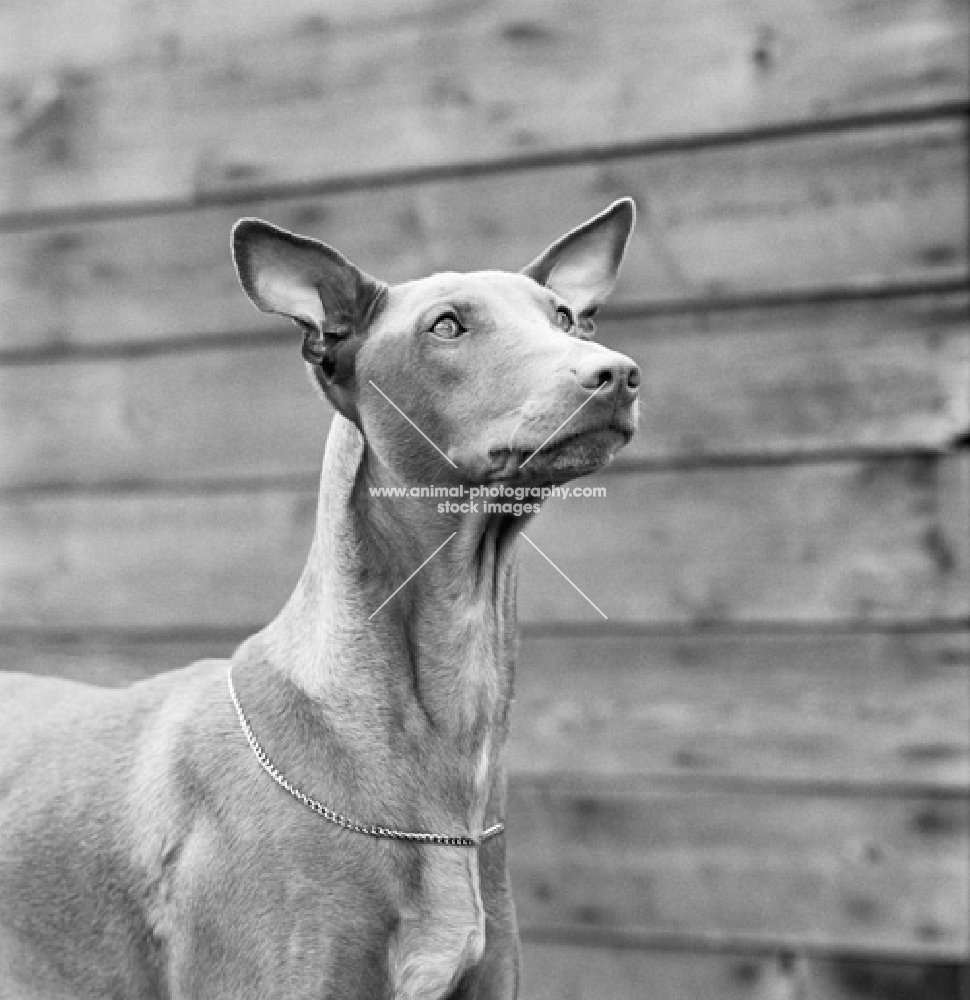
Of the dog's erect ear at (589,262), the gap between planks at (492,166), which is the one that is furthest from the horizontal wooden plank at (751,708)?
the dog's erect ear at (589,262)

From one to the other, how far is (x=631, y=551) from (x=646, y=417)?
14.1 inches

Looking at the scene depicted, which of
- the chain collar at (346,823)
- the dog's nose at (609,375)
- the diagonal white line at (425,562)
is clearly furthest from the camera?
the diagonal white line at (425,562)

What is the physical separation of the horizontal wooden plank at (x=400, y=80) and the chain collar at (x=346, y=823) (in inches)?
84.1

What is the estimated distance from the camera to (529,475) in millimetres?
1840

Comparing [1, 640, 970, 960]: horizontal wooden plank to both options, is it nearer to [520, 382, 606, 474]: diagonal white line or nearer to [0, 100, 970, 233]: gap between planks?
[0, 100, 970, 233]: gap between planks

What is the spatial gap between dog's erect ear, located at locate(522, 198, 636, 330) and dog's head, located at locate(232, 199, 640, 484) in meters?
0.11

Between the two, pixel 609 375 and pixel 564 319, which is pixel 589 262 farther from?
pixel 609 375

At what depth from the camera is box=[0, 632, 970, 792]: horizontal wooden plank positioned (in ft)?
10.9

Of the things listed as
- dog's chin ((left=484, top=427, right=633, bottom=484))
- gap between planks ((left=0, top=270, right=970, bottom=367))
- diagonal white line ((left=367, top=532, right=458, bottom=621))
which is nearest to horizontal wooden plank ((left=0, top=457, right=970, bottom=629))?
gap between planks ((left=0, top=270, right=970, bottom=367))

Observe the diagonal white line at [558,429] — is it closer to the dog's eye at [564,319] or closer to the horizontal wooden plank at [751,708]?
the dog's eye at [564,319]

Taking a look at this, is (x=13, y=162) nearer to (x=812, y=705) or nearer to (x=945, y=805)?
(x=812, y=705)

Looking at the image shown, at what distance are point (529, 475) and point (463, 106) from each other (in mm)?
2089

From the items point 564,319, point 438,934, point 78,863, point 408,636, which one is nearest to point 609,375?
point 564,319

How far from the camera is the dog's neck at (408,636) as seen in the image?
1975 mm
